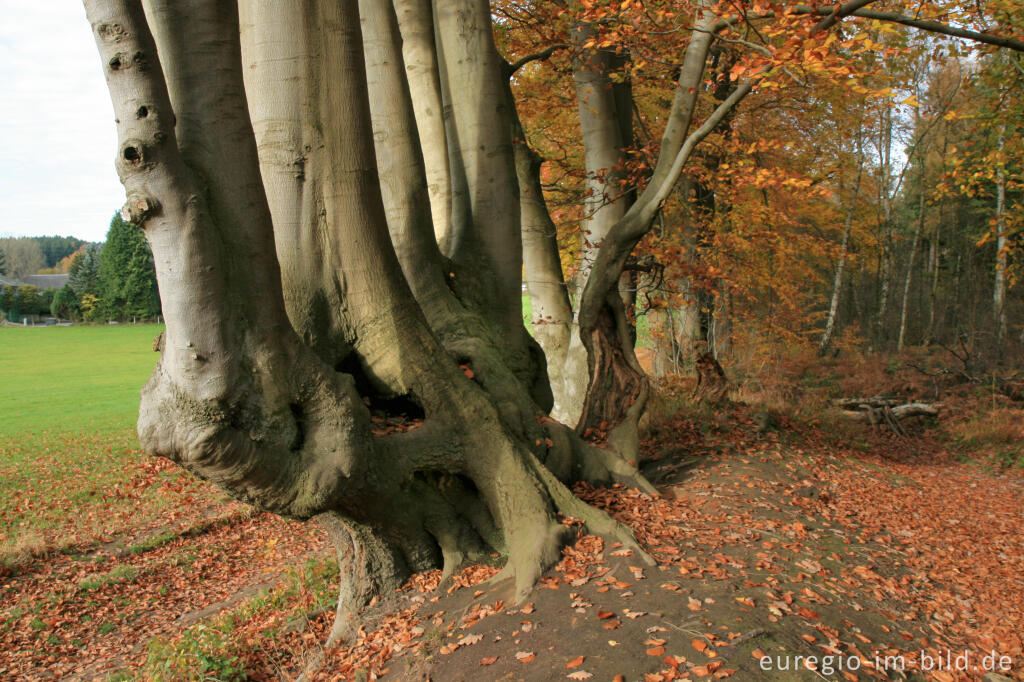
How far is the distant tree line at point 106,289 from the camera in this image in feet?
183

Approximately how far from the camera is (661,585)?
412 cm

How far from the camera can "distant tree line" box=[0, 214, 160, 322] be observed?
55875 mm

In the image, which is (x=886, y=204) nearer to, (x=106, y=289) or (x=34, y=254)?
(x=106, y=289)

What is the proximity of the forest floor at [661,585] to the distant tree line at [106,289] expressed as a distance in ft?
163

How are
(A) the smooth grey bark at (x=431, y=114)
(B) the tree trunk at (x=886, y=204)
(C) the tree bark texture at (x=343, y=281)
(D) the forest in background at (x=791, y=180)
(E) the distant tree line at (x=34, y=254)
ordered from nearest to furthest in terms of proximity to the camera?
(C) the tree bark texture at (x=343, y=281) < (A) the smooth grey bark at (x=431, y=114) < (D) the forest in background at (x=791, y=180) < (B) the tree trunk at (x=886, y=204) < (E) the distant tree line at (x=34, y=254)

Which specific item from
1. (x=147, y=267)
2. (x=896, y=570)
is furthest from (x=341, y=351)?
(x=147, y=267)

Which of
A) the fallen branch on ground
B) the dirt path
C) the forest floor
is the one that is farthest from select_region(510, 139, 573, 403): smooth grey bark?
the fallen branch on ground

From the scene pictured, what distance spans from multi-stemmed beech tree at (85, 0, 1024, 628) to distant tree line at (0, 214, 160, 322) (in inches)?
2067

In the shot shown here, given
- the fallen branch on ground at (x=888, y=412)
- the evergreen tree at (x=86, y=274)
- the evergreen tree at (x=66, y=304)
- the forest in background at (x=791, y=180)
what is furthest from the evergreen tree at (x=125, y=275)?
the fallen branch on ground at (x=888, y=412)

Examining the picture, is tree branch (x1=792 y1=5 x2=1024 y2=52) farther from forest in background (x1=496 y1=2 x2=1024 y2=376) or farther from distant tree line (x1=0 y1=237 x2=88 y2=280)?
distant tree line (x1=0 y1=237 x2=88 y2=280)

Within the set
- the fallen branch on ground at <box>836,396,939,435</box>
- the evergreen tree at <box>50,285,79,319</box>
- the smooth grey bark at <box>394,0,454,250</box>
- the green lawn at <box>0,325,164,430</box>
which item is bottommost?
the green lawn at <box>0,325,164,430</box>

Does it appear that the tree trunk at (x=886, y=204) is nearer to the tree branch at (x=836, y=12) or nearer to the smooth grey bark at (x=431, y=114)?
the tree branch at (x=836, y=12)

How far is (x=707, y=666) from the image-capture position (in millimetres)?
3279

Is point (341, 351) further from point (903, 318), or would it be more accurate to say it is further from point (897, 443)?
point (903, 318)
